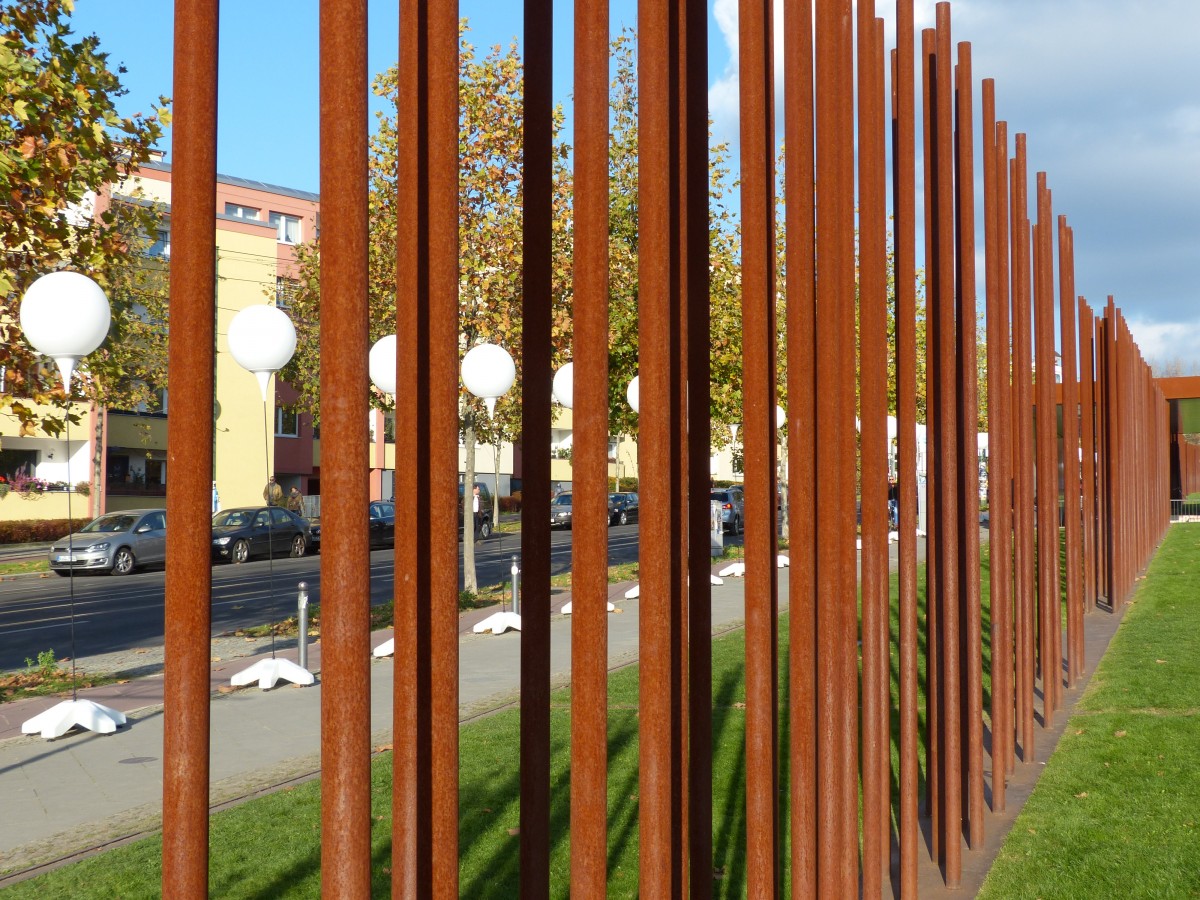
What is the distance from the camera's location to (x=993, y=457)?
7000mm

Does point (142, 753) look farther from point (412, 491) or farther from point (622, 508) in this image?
point (622, 508)

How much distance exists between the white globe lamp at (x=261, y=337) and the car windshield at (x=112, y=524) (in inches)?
792

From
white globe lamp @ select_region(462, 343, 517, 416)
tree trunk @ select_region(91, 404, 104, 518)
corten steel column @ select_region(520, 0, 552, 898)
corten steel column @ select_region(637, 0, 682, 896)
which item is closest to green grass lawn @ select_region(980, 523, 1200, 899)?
corten steel column @ select_region(637, 0, 682, 896)

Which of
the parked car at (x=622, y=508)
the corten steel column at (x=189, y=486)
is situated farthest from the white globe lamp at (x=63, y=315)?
the parked car at (x=622, y=508)

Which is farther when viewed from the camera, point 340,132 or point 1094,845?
point 1094,845

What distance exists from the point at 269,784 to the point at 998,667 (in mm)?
4310

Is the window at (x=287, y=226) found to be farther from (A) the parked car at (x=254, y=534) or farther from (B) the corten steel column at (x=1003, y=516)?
(B) the corten steel column at (x=1003, y=516)

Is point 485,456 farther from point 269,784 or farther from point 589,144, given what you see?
point 589,144

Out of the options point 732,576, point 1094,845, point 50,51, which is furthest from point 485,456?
point 1094,845

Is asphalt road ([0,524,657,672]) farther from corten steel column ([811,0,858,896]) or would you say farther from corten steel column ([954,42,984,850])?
corten steel column ([811,0,858,896])

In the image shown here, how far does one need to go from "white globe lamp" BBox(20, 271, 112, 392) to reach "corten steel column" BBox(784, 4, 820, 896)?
18.9 feet

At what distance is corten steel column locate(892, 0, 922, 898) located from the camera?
4.64 m

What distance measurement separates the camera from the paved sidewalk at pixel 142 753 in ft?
20.1

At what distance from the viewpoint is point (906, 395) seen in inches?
203
